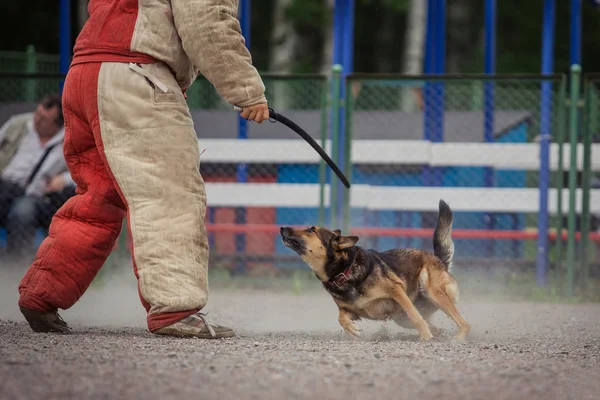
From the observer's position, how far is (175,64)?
510 cm

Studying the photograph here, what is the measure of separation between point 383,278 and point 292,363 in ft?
5.80

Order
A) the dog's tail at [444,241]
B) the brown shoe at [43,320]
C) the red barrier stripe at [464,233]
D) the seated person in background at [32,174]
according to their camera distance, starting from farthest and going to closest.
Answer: the seated person in background at [32,174] → the red barrier stripe at [464,233] → the dog's tail at [444,241] → the brown shoe at [43,320]

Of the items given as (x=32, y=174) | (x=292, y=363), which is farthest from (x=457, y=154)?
(x=292, y=363)

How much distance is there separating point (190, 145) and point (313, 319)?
2.23 meters

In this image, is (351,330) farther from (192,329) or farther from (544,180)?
(544,180)

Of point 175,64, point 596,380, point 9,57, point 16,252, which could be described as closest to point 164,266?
point 175,64

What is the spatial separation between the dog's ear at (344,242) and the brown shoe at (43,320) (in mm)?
1670

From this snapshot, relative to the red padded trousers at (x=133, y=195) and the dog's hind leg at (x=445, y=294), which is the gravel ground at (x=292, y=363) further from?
the red padded trousers at (x=133, y=195)

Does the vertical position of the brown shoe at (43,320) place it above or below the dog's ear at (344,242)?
below

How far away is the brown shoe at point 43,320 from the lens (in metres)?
5.25

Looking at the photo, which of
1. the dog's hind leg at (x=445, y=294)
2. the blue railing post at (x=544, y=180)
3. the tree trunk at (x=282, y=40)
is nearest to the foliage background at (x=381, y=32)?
the tree trunk at (x=282, y=40)

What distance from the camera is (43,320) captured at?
527cm

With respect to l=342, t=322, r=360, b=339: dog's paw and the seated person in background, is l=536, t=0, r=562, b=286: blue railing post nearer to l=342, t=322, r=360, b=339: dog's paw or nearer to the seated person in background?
l=342, t=322, r=360, b=339: dog's paw

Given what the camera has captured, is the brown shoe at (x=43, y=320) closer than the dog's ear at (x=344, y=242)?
Yes
